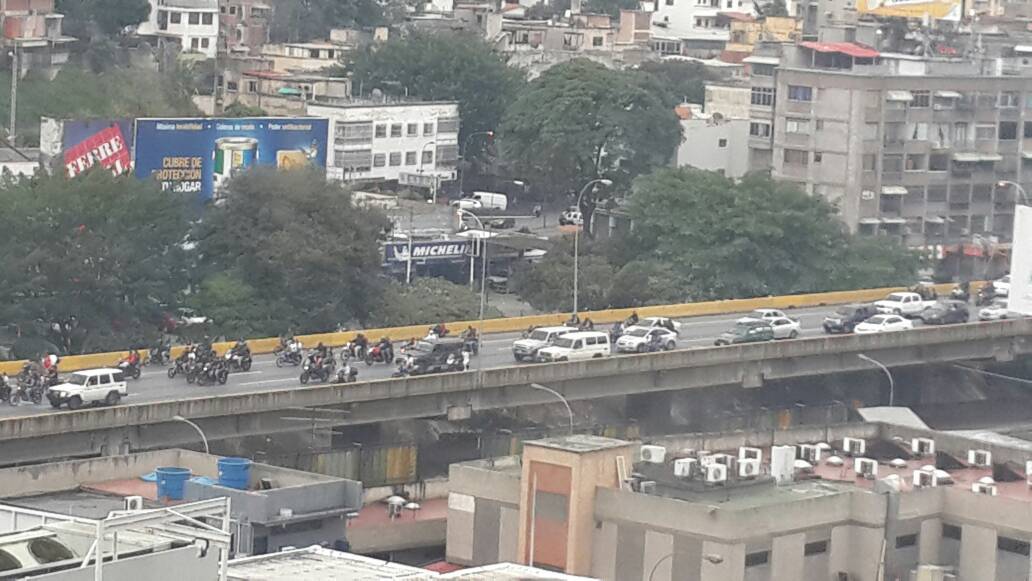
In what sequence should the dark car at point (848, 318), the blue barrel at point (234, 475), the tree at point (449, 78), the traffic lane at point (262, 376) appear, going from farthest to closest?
1. the tree at point (449, 78)
2. the dark car at point (848, 318)
3. the traffic lane at point (262, 376)
4. the blue barrel at point (234, 475)

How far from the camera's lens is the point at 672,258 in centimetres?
10900

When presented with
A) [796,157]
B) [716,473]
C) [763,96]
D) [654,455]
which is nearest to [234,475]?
[654,455]

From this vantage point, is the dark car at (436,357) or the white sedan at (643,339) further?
the white sedan at (643,339)

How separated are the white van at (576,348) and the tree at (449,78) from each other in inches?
2005

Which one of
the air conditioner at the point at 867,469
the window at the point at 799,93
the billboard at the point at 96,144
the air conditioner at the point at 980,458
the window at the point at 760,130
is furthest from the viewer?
the window at the point at 760,130

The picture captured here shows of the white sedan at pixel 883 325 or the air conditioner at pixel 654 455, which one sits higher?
the air conditioner at pixel 654 455

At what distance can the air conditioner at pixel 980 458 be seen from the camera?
63.1 meters

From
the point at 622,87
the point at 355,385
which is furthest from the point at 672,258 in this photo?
the point at 355,385

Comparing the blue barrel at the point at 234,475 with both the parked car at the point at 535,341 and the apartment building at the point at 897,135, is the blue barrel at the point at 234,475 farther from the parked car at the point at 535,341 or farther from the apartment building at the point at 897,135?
the apartment building at the point at 897,135

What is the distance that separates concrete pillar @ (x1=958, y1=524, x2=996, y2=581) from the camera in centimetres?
5656

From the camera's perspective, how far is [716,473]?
56094 millimetres

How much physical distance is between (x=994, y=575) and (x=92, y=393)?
27.5m

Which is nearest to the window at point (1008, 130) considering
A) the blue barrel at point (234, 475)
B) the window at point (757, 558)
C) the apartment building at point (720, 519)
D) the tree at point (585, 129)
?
the tree at point (585, 129)

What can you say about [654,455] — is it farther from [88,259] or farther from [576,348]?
[88,259]
